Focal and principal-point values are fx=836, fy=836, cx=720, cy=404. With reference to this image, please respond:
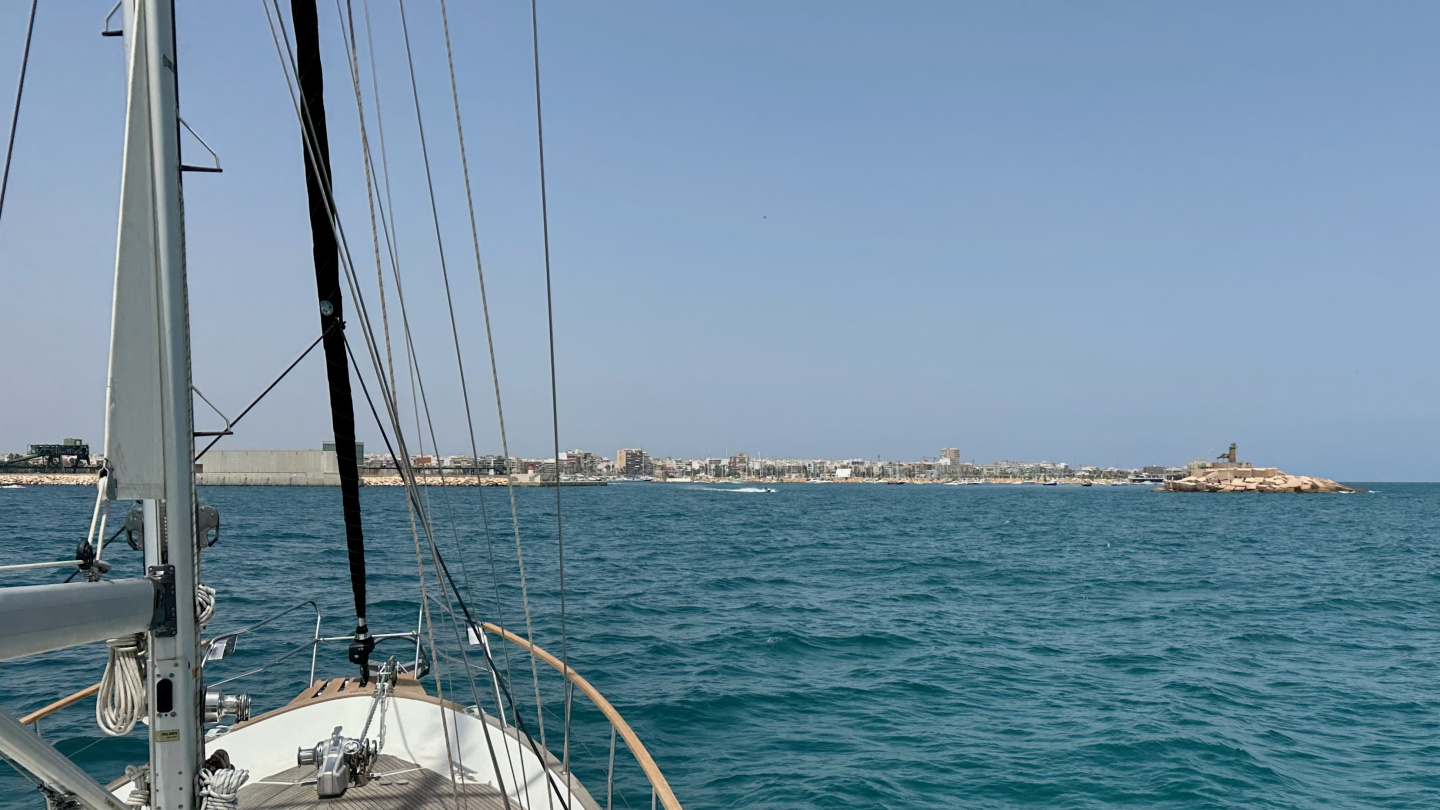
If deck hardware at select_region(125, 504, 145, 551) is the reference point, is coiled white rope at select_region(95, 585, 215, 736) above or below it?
below

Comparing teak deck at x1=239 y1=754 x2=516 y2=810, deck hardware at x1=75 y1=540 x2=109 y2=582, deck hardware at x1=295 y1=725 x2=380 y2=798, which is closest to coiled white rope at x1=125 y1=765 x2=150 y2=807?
deck hardware at x1=75 y1=540 x2=109 y2=582

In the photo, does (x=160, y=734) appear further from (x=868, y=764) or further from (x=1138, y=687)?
(x=1138, y=687)

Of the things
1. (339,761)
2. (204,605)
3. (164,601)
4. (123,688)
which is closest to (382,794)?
(339,761)

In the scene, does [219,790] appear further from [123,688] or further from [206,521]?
[206,521]

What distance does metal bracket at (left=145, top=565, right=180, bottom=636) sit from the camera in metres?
2.51

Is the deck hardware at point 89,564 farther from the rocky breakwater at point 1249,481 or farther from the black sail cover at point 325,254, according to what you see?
the rocky breakwater at point 1249,481

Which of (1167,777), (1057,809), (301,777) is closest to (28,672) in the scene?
(301,777)

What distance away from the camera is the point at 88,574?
2541mm

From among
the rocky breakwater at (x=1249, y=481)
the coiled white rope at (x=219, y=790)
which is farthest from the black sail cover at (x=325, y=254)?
the rocky breakwater at (x=1249, y=481)

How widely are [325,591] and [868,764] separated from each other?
44.6ft

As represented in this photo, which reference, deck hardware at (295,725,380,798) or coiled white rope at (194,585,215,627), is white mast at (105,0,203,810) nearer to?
coiled white rope at (194,585,215,627)

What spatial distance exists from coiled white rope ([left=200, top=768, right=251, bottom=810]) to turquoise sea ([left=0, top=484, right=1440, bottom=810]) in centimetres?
183

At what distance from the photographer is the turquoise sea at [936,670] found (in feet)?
26.4

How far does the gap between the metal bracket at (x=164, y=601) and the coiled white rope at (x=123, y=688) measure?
0.51 feet
